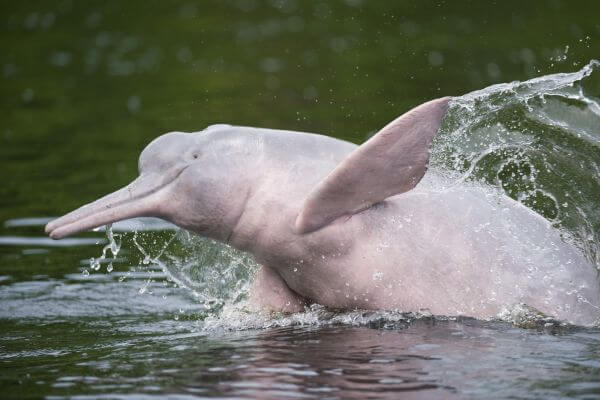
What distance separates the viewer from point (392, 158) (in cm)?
852

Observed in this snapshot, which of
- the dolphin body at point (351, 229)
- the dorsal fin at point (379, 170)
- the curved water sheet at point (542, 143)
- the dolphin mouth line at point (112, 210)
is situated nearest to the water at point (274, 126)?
the curved water sheet at point (542, 143)

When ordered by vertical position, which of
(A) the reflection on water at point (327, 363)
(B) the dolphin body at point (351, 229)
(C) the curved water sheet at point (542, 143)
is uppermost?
(C) the curved water sheet at point (542, 143)

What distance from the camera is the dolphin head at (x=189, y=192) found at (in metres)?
8.92

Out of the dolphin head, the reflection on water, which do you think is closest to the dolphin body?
the dolphin head

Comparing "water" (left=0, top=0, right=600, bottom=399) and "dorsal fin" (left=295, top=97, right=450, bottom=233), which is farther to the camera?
"dorsal fin" (left=295, top=97, right=450, bottom=233)

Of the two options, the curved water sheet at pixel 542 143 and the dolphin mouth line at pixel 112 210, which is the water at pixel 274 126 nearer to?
the curved water sheet at pixel 542 143

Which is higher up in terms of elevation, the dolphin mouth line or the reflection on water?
the dolphin mouth line

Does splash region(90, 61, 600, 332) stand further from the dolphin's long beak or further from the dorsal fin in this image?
the dorsal fin

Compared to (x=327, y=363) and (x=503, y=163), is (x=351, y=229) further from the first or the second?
(x=503, y=163)

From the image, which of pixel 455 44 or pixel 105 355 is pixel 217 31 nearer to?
pixel 455 44

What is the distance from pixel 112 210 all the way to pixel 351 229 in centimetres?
187

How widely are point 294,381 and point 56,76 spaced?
19.5 m

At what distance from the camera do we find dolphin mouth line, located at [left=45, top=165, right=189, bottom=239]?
28.4ft

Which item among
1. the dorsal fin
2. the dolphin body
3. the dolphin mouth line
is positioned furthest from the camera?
the dolphin body
